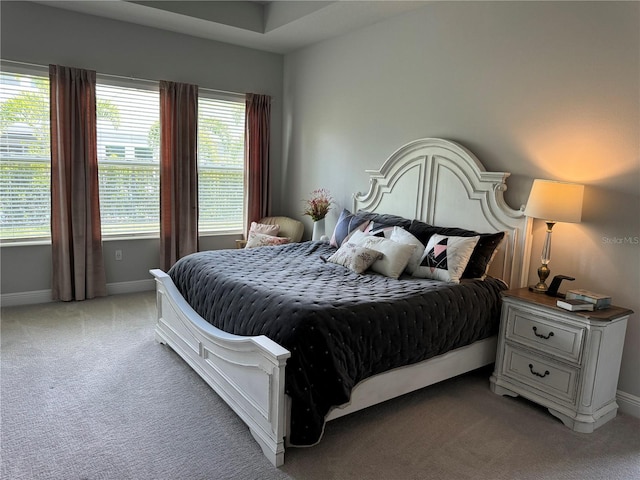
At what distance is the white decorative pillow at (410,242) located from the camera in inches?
129

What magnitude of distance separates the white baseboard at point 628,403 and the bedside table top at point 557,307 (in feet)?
1.73

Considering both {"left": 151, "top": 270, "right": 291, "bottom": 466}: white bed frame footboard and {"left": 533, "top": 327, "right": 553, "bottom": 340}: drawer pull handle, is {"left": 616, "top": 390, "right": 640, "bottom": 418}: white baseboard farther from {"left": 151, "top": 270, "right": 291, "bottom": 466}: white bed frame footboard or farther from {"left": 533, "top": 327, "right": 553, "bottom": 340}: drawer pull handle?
{"left": 151, "top": 270, "right": 291, "bottom": 466}: white bed frame footboard

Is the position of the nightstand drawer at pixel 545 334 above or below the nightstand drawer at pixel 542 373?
above

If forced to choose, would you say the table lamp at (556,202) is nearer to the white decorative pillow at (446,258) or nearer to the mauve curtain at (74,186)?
the white decorative pillow at (446,258)

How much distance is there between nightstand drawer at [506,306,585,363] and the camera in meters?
2.54

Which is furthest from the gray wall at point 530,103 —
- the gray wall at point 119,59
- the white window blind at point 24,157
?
the white window blind at point 24,157

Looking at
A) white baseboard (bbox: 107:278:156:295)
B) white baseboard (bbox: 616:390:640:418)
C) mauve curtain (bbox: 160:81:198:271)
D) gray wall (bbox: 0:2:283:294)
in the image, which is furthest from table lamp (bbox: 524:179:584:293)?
white baseboard (bbox: 107:278:156:295)

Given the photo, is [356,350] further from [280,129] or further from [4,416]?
[280,129]

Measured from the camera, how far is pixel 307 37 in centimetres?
486

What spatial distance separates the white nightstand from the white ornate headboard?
472mm

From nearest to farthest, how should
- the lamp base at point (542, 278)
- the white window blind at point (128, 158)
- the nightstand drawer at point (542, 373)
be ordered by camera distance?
the nightstand drawer at point (542, 373)
the lamp base at point (542, 278)
the white window blind at point (128, 158)

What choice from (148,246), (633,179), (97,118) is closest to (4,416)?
(148,246)

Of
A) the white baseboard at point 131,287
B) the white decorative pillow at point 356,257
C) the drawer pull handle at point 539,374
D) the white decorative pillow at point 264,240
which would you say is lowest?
the white baseboard at point 131,287

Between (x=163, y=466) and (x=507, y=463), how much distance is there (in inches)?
63.2
